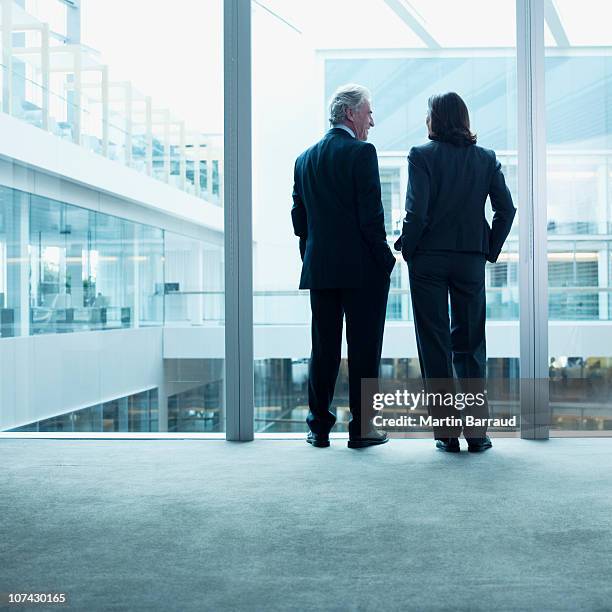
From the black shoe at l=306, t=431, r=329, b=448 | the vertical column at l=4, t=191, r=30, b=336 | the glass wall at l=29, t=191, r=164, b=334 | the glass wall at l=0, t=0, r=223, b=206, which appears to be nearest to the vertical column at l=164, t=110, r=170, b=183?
the glass wall at l=0, t=0, r=223, b=206

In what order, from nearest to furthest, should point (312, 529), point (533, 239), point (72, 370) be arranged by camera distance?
point (312, 529)
point (533, 239)
point (72, 370)

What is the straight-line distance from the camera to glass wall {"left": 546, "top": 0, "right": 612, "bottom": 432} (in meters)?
3.65

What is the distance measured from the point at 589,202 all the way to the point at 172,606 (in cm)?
288

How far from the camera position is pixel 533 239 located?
3.63m

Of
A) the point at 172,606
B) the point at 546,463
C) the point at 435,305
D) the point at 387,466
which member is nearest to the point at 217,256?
the point at 435,305

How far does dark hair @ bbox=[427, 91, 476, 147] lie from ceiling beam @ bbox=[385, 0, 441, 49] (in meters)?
0.54

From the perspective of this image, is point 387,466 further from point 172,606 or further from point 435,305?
point 172,606

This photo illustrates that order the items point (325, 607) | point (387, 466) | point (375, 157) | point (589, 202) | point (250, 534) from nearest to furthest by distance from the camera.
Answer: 1. point (325, 607)
2. point (250, 534)
3. point (387, 466)
4. point (375, 157)
5. point (589, 202)

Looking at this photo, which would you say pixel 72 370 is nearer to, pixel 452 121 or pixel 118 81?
pixel 118 81

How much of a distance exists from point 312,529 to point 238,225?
1.93 metres

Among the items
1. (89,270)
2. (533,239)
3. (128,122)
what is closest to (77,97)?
(128,122)

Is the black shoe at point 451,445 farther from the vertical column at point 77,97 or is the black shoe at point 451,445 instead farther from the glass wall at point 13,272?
the vertical column at point 77,97

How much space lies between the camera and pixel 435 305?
3.30 metres

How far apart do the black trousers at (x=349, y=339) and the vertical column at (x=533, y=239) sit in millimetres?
739
